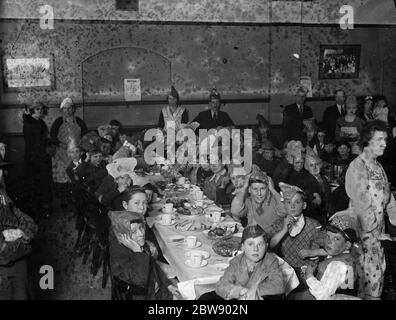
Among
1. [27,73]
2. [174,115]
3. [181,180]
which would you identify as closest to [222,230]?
[181,180]

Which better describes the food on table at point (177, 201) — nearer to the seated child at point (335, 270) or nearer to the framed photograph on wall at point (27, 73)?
the seated child at point (335, 270)

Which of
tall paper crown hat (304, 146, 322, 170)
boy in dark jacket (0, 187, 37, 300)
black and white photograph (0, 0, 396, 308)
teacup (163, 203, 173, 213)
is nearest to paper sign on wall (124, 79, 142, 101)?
black and white photograph (0, 0, 396, 308)

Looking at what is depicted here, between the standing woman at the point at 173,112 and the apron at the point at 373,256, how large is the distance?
6.07 ft

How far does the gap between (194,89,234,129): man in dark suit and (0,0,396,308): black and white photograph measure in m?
0.01

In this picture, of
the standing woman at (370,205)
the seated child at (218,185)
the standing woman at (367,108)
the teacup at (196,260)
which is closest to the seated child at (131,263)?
the teacup at (196,260)

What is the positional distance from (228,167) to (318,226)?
4.21 ft

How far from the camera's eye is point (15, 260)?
3664 millimetres

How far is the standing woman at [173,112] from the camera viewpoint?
15.5 ft

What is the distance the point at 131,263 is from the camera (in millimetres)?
3350

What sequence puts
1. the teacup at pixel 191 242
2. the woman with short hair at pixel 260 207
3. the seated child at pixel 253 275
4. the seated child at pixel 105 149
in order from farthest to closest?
the seated child at pixel 105 149 < the woman with short hair at pixel 260 207 < the teacup at pixel 191 242 < the seated child at pixel 253 275

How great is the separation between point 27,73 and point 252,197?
84.6 inches

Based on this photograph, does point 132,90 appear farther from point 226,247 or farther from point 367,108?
point 367,108

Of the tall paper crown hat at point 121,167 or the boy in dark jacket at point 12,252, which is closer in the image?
the boy in dark jacket at point 12,252

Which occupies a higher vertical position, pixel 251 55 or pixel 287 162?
pixel 251 55
